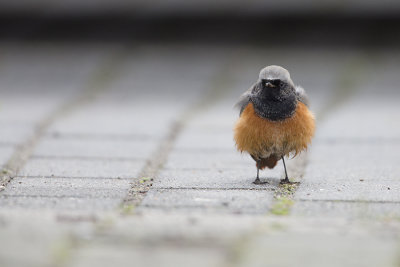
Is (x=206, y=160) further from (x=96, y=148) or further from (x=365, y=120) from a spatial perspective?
(x=365, y=120)

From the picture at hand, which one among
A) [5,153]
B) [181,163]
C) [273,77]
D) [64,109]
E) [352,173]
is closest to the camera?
[273,77]

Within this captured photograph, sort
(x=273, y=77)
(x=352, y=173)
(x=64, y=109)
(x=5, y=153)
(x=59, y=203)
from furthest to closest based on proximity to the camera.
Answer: (x=64, y=109), (x=5, y=153), (x=352, y=173), (x=273, y=77), (x=59, y=203)

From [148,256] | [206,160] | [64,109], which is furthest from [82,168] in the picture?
[148,256]

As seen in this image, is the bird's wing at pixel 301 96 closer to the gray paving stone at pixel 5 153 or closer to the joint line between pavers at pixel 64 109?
the joint line between pavers at pixel 64 109

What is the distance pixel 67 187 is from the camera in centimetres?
467

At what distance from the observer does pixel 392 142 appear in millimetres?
6148

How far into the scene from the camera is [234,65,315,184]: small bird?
4.88 meters

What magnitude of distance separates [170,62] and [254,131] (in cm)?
478

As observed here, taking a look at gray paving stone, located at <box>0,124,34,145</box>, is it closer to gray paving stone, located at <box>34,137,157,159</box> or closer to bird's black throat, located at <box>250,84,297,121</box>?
gray paving stone, located at <box>34,137,157,159</box>

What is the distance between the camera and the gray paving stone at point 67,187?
4.46 m

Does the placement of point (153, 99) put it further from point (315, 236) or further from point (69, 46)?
point (315, 236)

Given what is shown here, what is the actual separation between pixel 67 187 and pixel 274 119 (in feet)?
4.22

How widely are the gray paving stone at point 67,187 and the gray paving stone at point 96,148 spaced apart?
76 centimetres

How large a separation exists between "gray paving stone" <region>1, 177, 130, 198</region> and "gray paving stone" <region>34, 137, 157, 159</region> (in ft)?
2.48
